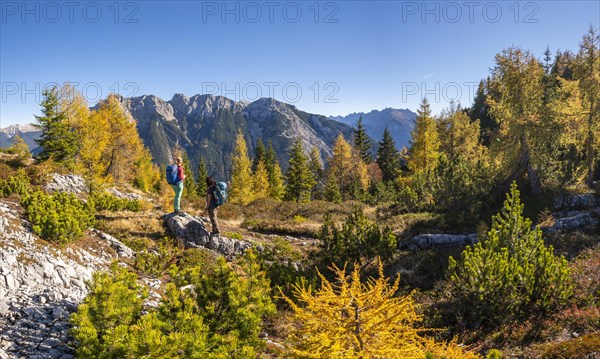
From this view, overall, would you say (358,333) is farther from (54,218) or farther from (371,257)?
(371,257)

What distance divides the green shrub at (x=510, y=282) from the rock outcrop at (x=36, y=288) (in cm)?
919

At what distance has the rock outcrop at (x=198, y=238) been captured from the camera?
12.8 metres

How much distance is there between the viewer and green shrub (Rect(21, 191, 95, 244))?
8.97 metres

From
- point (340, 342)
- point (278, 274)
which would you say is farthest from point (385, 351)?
point (278, 274)

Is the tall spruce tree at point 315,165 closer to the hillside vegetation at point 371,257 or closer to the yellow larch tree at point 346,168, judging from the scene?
the yellow larch tree at point 346,168

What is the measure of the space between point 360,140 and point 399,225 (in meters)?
36.3

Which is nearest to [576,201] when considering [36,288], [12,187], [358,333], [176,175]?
[358,333]

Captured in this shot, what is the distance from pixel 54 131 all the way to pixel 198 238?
22.6m

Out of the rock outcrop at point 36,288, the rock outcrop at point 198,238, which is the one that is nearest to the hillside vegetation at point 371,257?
the rock outcrop at point 198,238

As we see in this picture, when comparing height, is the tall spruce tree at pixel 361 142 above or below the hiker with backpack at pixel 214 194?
above

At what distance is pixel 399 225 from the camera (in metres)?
20.3

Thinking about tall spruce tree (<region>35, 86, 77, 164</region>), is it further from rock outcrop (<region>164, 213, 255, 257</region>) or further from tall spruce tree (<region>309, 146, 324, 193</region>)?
tall spruce tree (<region>309, 146, 324, 193</region>)

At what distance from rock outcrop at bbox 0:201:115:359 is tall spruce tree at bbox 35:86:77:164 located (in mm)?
20839

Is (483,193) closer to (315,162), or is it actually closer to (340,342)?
(340,342)
